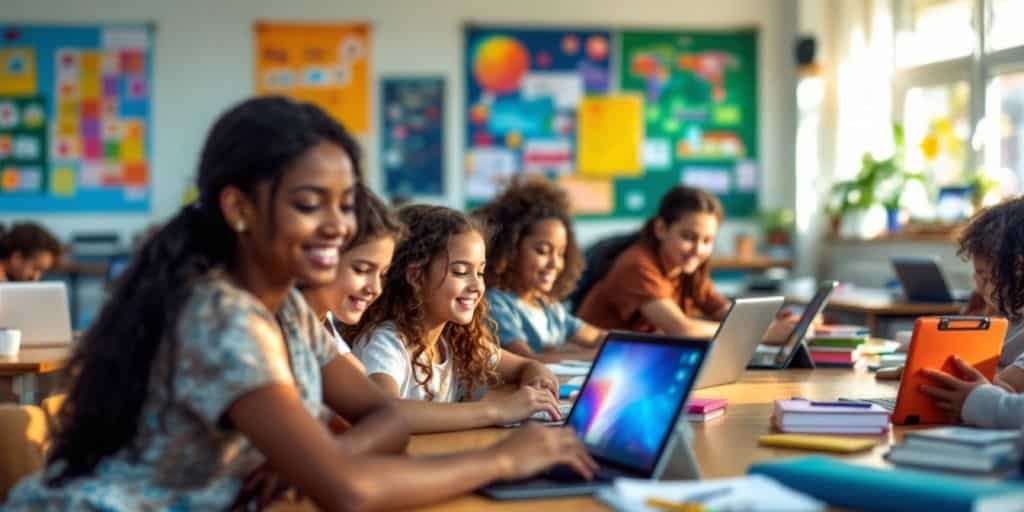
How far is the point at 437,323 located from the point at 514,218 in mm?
1423

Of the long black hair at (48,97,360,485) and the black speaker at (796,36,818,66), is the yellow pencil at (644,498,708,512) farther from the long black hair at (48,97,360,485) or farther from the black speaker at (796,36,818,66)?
the black speaker at (796,36,818,66)

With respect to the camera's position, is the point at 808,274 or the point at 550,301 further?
the point at 808,274

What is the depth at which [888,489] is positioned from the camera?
1525mm

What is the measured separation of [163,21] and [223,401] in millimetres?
7105

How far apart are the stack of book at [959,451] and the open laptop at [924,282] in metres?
3.90

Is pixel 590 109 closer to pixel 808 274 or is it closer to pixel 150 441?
pixel 808 274

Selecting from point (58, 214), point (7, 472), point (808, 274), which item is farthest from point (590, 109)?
point (7, 472)

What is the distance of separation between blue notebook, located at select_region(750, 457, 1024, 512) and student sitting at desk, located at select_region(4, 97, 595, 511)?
0.93 feet

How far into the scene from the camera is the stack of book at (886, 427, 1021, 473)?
1771 mm

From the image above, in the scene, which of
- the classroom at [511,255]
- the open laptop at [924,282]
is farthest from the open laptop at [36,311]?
the open laptop at [924,282]

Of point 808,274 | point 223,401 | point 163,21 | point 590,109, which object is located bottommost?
point 808,274

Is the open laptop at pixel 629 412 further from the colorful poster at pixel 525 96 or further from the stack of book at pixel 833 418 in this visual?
the colorful poster at pixel 525 96

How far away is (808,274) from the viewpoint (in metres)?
8.59

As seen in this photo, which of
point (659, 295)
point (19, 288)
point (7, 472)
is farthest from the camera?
point (659, 295)
